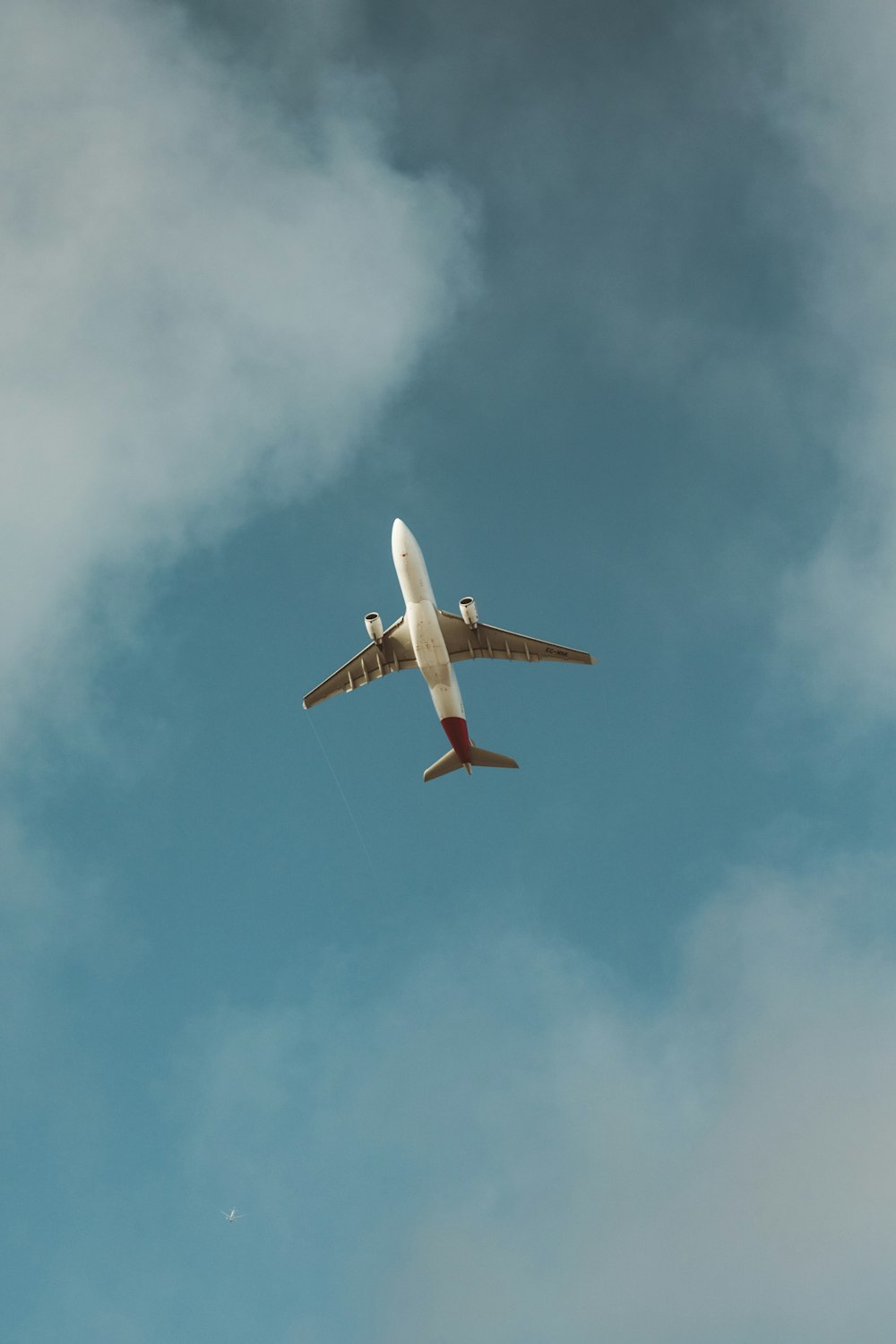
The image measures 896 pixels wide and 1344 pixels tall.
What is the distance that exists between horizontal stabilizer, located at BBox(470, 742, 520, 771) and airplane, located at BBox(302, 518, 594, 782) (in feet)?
0.23

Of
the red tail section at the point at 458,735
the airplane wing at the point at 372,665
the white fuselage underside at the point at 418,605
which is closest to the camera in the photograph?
the white fuselage underside at the point at 418,605

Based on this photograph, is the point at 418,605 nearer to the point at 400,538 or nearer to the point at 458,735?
the point at 400,538

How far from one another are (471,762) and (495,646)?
9.49 m

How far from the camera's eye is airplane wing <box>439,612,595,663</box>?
345 feet

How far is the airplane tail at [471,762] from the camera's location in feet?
348

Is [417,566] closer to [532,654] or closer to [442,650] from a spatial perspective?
[442,650]

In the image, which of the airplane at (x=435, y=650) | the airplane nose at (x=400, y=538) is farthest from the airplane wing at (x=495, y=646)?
the airplane nose at (x=400, y=538)

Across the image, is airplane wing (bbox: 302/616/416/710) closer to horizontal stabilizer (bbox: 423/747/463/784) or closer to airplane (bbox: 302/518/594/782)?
airplane (bbox: 302/518/594/782)

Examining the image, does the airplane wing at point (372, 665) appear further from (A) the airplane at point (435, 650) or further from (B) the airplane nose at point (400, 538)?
(B) the airplane nose at point (400, 538)

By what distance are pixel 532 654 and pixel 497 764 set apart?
919 cm

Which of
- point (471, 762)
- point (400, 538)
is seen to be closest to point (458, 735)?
point (471, 762)

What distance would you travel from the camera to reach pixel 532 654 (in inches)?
4220

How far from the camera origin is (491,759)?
107 metres

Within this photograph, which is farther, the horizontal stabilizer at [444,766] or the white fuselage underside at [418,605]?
the horizontal stabilizer at [444,766]
